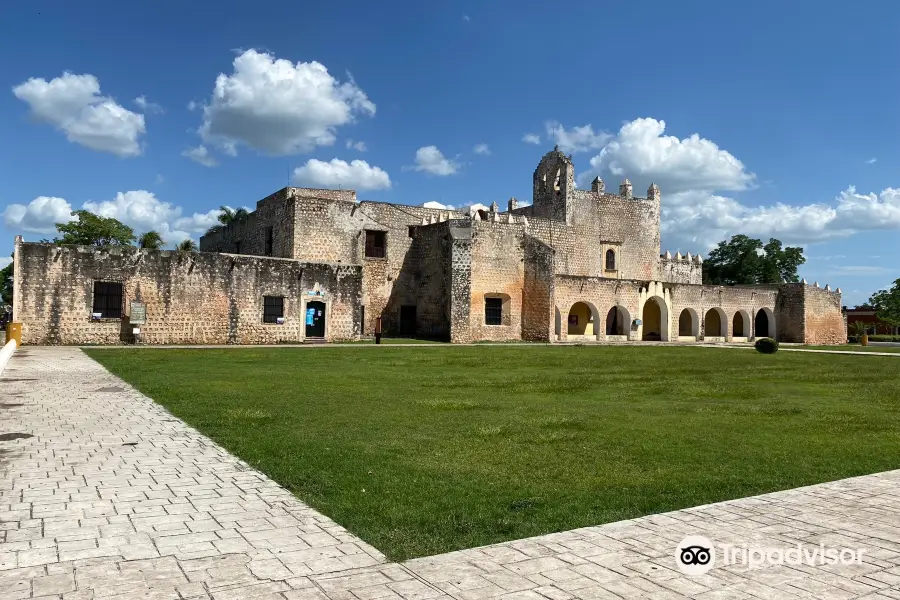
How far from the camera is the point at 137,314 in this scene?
2436cm

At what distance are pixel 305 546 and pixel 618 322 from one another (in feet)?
121

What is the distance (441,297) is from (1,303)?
42.9 metres

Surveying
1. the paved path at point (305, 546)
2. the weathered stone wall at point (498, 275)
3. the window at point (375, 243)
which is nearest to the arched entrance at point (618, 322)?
the weathered stone wall at point (498, 275)

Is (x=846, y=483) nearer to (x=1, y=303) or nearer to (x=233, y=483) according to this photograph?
(x=233, y=483)

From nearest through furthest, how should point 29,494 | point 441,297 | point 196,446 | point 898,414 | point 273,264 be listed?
point 29,494, point 196,446, point 898,414, point 273,264, point 441,297

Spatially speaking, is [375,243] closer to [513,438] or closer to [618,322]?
[618,322]

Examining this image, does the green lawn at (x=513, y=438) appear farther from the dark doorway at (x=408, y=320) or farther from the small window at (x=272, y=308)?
the dark doorway at (x=408, y=320)

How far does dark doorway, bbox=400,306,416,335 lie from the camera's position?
34.9 m

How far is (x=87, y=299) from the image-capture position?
2386 centimetres

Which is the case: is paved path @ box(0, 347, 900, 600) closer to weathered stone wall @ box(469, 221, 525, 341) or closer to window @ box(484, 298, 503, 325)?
weathered stone wall @ box(469, 221, 525, 341)

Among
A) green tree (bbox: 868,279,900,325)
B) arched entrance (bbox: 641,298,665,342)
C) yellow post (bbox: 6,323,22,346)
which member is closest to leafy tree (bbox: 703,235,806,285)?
green tree (bbox: 868,279,900,325)

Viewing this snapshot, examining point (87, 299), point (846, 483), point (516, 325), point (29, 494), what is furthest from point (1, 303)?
point (846, 483)

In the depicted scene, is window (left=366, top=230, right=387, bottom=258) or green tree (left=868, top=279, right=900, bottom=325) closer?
window (left=366, top=230, right=387, bottom=258)

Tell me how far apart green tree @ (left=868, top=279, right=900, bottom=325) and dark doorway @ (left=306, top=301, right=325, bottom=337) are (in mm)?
52275
